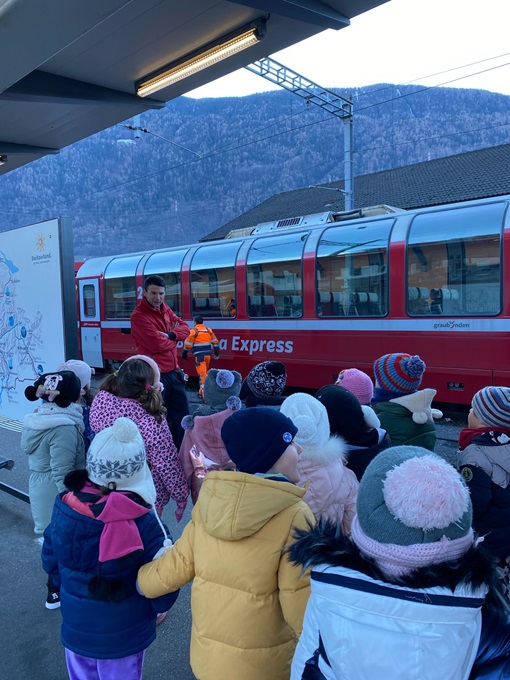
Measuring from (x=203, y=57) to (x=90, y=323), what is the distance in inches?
428

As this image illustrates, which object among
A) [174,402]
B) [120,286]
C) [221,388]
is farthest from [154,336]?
[120,286]

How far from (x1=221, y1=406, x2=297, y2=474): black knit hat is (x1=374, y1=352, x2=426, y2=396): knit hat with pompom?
Answer: 1529 mm

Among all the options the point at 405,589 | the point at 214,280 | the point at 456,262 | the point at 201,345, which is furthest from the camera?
the point at 214,280

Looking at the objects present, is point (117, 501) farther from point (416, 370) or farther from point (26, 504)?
point (26, 504)

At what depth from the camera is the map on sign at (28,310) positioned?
14.0ft

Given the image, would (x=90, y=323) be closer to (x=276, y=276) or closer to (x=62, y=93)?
(x=276, y=276)

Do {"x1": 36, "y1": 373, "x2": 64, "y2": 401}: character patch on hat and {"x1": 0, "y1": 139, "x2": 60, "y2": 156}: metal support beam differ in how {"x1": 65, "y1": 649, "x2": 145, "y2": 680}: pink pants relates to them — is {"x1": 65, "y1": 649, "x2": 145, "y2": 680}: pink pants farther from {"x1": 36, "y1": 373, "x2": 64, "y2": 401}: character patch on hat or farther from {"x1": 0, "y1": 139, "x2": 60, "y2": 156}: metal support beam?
{"x1": 0, "y1": 139, "x2": 60, "y2": 156}: metal support beam

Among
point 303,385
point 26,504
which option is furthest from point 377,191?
point 26,504

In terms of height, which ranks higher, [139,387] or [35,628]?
[139,387]

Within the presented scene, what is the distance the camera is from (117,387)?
3.20 meters

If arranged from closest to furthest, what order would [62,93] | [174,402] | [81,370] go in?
[81,370] < [62,93] < [174,402]

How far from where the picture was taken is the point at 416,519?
1.25m

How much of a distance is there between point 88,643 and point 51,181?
104862mm

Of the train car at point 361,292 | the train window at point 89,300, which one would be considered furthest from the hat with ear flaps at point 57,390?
the train window at point 89,300
